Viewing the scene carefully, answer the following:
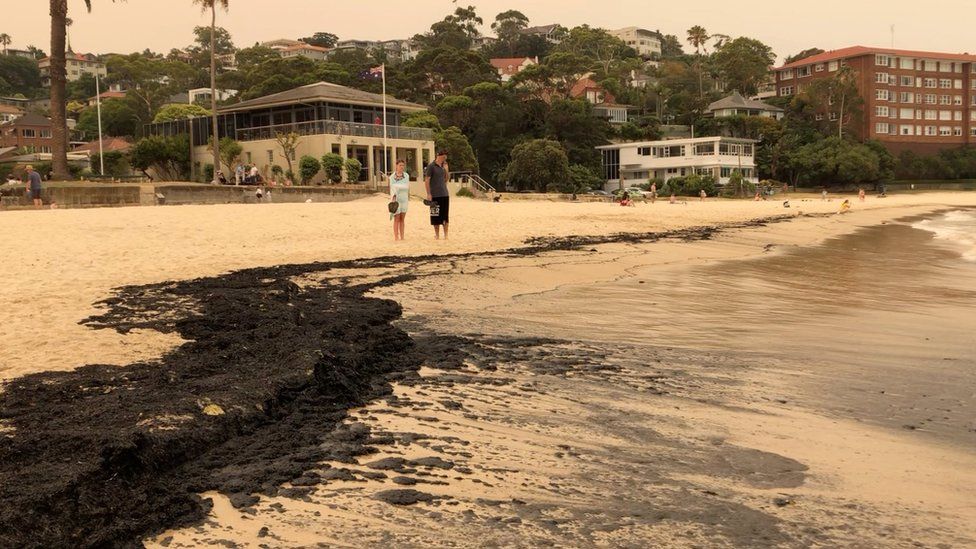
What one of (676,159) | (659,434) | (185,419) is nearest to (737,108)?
(676,159)

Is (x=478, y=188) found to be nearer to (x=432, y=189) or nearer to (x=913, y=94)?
(x=432, y=189)

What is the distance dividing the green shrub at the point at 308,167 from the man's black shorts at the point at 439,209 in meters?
26.4

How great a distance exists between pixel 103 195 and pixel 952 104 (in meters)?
89.7

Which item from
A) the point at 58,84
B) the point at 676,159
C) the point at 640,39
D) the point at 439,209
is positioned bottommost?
the point at 439,209

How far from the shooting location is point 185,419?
3711 millimetres

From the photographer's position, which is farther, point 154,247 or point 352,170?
point 352,170

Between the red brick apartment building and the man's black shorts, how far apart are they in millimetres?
76638

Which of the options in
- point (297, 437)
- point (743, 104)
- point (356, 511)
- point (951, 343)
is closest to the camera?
point (356, 511)

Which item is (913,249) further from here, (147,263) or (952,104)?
(952,104)

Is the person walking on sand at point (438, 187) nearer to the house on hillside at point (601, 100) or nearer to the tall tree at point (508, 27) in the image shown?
the house on hillside at point (601, 100)

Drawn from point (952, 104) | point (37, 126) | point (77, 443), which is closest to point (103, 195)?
point (77, 443)

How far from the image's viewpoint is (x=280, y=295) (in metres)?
8.02

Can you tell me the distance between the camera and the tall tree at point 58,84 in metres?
28.8

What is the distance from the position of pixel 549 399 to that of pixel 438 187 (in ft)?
30.4
